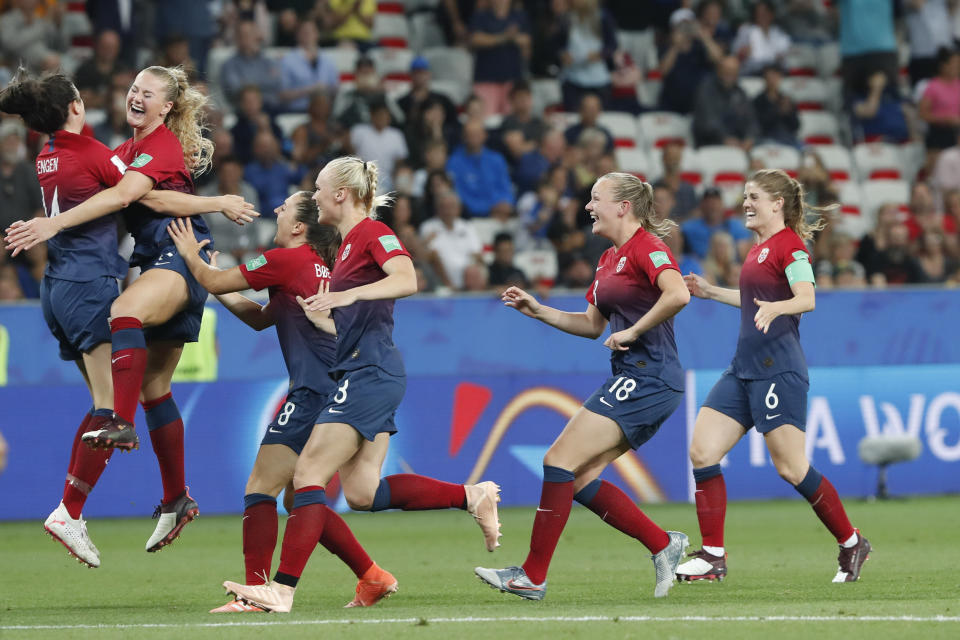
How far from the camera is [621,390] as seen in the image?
7.45 m

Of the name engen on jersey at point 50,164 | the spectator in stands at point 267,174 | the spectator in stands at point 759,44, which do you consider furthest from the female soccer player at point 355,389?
the spectator in stands at point 759,44

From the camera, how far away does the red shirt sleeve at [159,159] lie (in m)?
7.49

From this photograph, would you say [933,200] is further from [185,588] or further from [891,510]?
[185,588]

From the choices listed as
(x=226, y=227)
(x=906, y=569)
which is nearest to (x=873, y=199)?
(x=226, y=227)

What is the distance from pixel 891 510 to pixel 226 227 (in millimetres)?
6678

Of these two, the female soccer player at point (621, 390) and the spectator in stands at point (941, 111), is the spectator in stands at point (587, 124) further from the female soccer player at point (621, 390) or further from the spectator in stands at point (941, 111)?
the female soccer player at point (621, 390)

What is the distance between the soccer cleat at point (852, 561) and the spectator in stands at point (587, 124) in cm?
937

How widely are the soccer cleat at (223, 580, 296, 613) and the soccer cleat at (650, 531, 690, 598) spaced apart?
1.93 m

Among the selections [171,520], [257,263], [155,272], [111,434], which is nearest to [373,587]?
[171,520]

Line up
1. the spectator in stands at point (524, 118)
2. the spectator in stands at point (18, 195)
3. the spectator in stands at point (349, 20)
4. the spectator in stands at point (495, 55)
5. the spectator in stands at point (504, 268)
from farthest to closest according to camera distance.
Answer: the spectator in stands at point (495, 55), the spectator in stands at point (349, 20), the spectator in stands at point (524, 118), the spectator in stands at point (504, 268), the spectator in stands at point (18, 195)

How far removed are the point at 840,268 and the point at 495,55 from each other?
505cm

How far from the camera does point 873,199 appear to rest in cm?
1831

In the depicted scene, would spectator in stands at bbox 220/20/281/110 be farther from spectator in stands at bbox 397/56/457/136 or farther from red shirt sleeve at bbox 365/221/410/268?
red shirt sleeve at bbox 365/221/410/268

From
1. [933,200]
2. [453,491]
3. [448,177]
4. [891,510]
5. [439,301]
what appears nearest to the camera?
→ [453,491]
